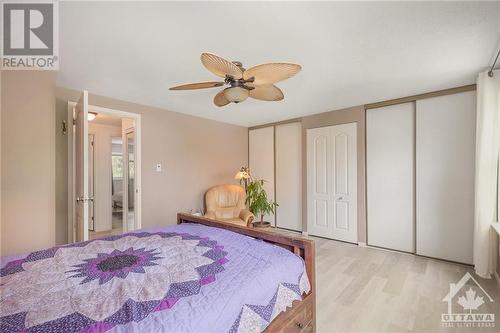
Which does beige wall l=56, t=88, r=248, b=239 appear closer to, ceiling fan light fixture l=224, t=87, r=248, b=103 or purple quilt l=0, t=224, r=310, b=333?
purple quilt l=0, t=224, r=310, b=333

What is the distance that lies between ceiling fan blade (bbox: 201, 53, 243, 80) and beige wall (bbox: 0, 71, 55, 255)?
1748 millimetres

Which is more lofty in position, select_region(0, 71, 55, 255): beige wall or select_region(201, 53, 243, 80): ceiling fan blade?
select_region(201, 53, 243, 80): ceiling fan blade

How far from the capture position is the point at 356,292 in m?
2.36

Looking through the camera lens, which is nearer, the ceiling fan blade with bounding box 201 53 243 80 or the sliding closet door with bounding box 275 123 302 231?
the ceiling fan blade with bounding box 201 53 243 80

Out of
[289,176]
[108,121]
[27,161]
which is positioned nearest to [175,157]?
[108,121]

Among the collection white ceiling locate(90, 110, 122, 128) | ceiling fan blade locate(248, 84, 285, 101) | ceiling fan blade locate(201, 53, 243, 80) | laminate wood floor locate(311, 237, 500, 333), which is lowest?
laminate wood floor locate(311, 237, 500, 333)

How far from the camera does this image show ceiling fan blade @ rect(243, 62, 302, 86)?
1515 mm

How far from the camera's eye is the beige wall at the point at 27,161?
6.50ft

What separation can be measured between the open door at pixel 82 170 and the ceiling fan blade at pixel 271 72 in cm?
178

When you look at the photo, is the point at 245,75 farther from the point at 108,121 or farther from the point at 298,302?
the point at 108,121

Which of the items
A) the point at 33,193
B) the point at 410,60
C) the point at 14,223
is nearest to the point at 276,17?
the point at 410,60
